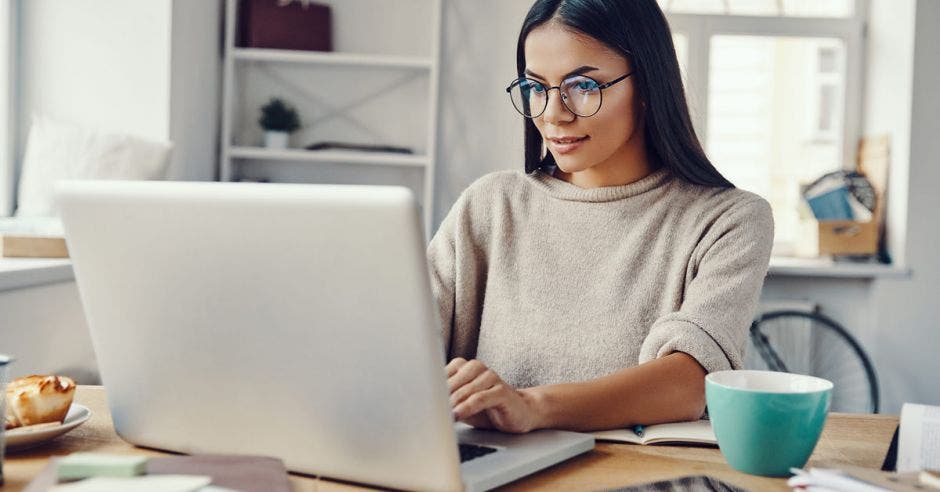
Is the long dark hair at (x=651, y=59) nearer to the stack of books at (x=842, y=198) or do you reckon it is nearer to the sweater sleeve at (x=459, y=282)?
the sweater sleeve at (x=459, y=282)

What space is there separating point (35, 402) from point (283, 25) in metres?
2.89

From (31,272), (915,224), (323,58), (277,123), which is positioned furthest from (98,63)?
(915,224)

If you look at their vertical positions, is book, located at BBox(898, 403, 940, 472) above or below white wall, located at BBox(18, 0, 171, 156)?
below

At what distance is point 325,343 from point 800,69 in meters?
3.62

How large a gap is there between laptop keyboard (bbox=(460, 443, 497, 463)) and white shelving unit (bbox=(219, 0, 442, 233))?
2.88 m

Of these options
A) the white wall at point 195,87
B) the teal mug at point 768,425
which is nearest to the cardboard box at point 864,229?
the white wall at point 195,87

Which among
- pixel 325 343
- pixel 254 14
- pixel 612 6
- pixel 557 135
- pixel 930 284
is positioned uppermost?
pixel 254 14

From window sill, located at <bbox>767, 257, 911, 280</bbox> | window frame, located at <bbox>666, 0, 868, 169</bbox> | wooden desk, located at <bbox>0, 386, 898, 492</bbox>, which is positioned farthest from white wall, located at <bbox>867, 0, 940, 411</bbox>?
wooden desk, located at <bbox>0, 386, 898, 492</bbox>

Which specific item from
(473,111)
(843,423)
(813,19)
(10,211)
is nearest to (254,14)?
(473,111)

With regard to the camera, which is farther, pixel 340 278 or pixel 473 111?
pixel 473 111

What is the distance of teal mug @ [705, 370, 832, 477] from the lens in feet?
2.79

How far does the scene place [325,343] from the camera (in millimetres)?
755

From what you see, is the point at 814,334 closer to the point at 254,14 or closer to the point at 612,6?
the point at 254,14

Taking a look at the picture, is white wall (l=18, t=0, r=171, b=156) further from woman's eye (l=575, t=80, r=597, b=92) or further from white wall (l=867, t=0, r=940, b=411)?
white wall (l=867, t=0, r=940, b=411)
